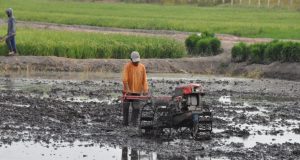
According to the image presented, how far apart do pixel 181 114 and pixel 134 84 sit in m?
1.98

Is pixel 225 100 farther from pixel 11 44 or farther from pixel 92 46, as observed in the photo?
pixel 92 46

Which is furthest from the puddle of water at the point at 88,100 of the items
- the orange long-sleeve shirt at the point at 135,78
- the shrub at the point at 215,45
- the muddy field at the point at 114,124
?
the shrub at the point at 215,45

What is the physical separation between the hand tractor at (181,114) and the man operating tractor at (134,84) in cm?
104

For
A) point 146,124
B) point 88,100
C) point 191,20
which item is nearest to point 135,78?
point 146,124

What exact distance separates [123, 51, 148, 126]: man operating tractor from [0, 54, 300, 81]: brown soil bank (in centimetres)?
1405

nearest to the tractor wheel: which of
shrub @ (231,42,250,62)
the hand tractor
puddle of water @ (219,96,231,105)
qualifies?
the hand tractor

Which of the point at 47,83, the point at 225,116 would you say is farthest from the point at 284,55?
the point at 225,116

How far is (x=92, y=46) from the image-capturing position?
36562 millimetres

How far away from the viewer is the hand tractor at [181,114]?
57.6ft

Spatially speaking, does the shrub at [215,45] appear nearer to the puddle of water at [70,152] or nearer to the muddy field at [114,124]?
the muddy field at [114,124]

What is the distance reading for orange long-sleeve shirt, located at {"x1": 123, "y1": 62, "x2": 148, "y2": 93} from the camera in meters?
19.3

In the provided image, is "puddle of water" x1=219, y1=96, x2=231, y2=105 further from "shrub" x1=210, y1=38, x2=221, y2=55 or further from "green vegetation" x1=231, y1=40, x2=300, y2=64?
"shrub" x1=210, y1=38, x2=221, y2=55

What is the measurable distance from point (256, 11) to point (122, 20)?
1903 cm

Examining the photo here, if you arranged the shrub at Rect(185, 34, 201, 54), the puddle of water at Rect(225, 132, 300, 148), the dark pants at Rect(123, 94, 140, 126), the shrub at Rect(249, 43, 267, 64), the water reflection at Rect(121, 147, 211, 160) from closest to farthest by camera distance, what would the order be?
the water reflection at Rect(121, 147, 211, 160) < the puddle of water at Rect(225, 132, 300, 148) < the dark pants at Rect(123, 94, 140, 126) < the shrub at Rect(249, 43, 267, 64) < the shrub at Rect(185, 34, 201, 54)
